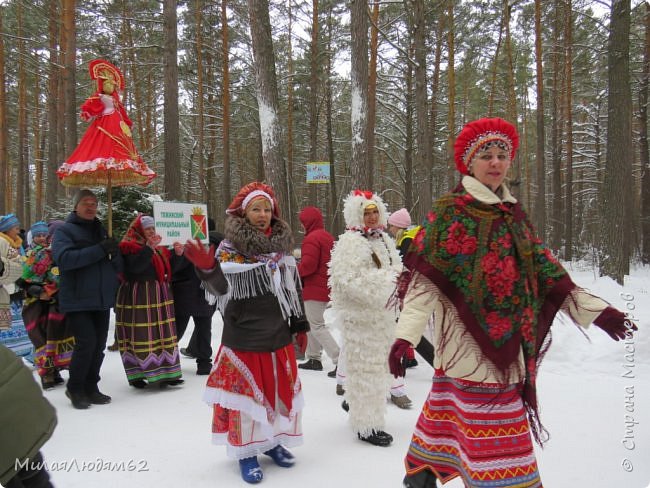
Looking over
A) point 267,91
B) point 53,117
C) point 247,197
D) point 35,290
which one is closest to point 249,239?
point 247,197

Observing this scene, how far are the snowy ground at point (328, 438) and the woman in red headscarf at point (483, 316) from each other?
0.98 metres

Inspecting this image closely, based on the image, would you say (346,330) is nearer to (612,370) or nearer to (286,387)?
(286,387)

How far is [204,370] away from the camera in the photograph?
229 inches

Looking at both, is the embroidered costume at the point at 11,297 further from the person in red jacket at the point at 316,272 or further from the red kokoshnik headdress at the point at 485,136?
the red kokoshnik headdress at the point at 485,136

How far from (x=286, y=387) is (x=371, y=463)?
858mm

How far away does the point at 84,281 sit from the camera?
4.44 meters

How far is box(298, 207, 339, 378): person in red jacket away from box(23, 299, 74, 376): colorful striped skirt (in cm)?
279

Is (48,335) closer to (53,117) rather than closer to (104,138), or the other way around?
(104,138)

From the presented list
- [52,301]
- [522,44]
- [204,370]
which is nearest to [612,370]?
[204,370]

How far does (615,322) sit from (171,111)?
353 inches

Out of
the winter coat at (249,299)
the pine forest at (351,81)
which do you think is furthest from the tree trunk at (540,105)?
the winter coat at (249,299)

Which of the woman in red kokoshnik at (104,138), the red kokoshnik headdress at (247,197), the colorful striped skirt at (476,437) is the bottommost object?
the colorful striped skirt at (476,437)

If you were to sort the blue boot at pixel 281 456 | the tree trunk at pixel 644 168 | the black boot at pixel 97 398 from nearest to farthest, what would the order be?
the blue boot at pixel 281 456 < the black boot at pixel 97 398 < the tree trunk at pixel 644 168

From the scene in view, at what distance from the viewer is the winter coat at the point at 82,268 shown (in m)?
4.31
